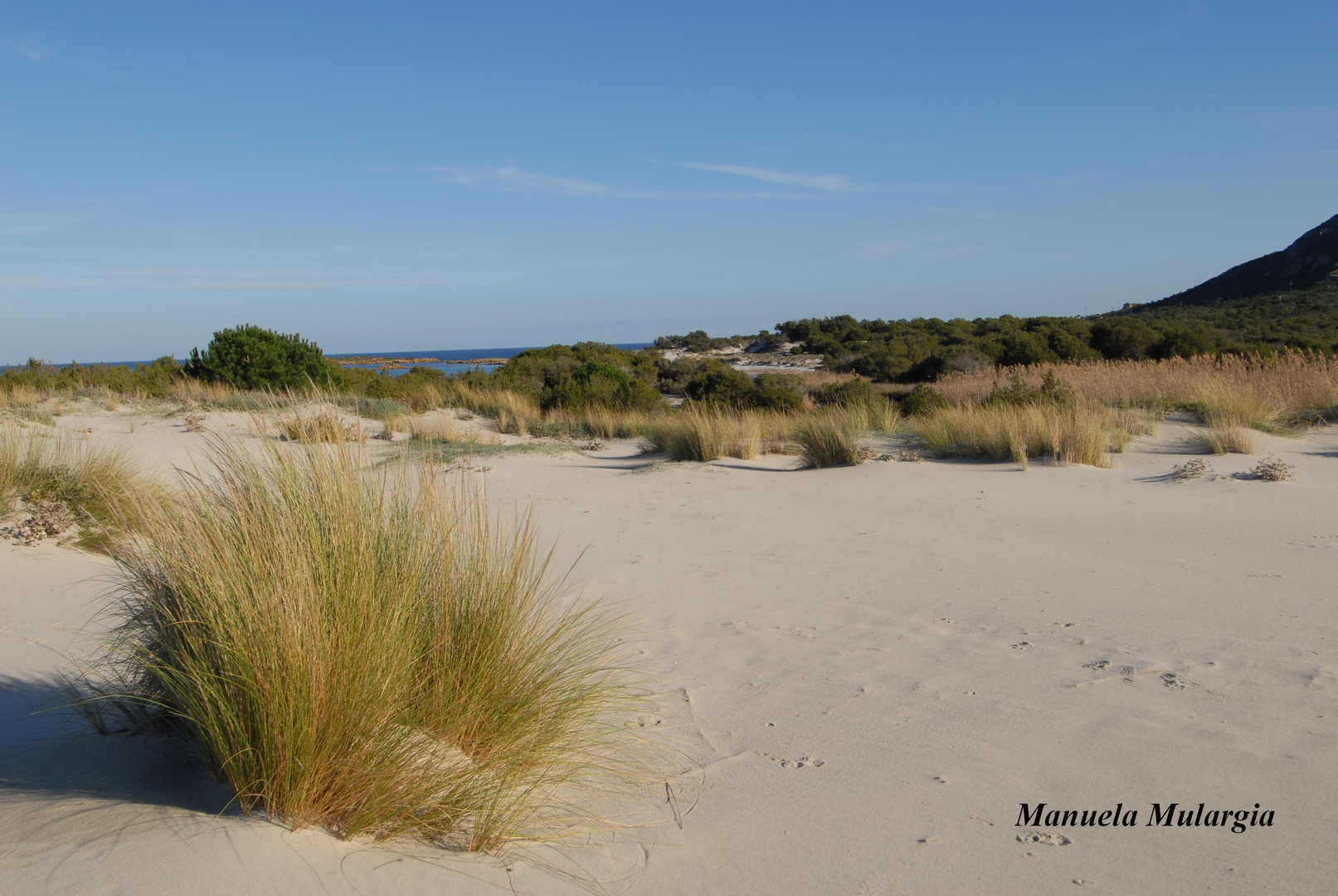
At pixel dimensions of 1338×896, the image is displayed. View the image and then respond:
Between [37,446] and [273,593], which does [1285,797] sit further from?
[37,446]

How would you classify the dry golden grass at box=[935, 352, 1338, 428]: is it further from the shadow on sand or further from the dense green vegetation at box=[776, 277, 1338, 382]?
the shadow on sand

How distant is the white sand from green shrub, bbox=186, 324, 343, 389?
14277 millimetres

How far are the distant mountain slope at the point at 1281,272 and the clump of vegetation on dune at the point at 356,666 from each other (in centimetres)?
5341

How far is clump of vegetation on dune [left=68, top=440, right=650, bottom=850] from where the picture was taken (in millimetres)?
2150

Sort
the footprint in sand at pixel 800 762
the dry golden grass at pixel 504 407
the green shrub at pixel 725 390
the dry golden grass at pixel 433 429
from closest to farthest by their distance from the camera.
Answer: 1. the footprint in sand at pixel 800 762
2. the dry golden grass at pixel 433 429
3. the dry golden grass at pixel 504 407
4. the green shrub at pixel 725 390

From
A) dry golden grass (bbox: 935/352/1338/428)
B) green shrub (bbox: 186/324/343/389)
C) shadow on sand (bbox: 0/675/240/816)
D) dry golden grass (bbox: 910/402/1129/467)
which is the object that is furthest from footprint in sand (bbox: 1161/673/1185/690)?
green shrub (bbox: 186/324/343/389)

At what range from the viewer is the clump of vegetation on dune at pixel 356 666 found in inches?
84.7

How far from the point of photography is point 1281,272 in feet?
153

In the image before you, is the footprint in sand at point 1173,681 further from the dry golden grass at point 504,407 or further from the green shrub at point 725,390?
the dry golden grass at point 504,407

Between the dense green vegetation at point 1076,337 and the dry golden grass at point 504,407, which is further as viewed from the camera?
the dense green vegetation at point 1076,337

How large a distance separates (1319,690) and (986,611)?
5.17 feet
